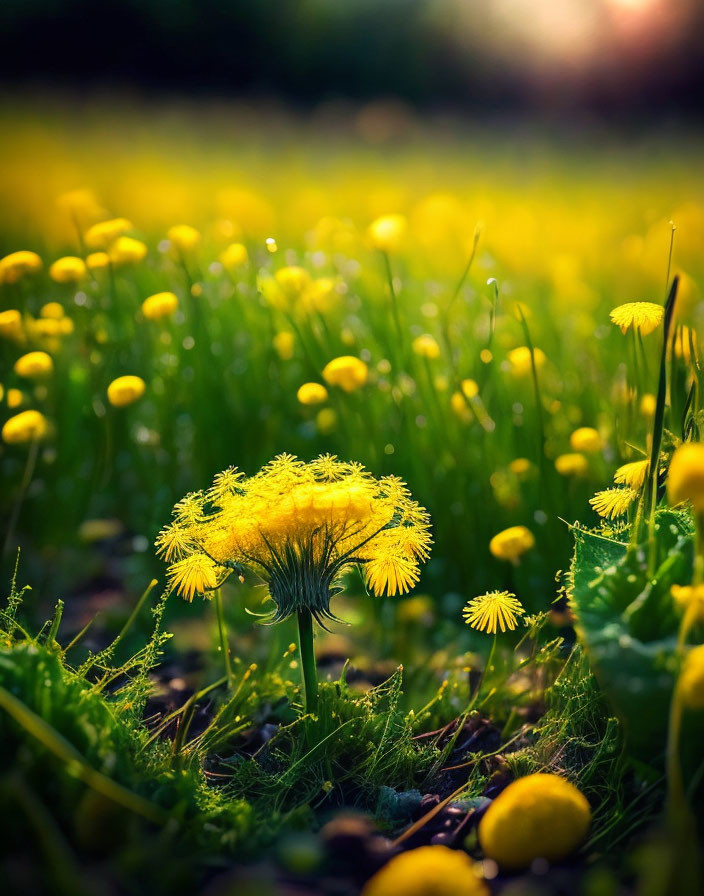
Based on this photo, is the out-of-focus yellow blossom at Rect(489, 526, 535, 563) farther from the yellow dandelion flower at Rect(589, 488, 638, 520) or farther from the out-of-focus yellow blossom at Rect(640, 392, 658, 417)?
the out-of-focus yellow blossom at Rect(640, 392, 658, 417)

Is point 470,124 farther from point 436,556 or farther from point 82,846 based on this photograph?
point 82,846

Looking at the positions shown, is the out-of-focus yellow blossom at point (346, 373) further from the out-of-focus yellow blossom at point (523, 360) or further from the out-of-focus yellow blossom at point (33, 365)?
the out-of-focus yellow blossom at point (33, 365)

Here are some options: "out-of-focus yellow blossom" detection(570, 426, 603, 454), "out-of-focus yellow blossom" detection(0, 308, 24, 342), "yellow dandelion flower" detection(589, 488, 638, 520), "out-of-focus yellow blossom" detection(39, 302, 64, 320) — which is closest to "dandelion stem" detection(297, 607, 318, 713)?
"yellow dandelion flower" detection(589, 488, 638, 520)

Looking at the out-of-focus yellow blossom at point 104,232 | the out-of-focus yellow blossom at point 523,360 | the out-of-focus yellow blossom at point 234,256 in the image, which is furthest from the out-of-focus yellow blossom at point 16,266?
the out-of-focus yellow blossom at point 523,360

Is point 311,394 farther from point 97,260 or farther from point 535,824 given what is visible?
point 535,824

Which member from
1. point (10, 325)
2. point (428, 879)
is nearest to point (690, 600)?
point (428, 879)

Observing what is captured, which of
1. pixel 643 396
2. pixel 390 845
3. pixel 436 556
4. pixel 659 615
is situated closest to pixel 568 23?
pixel 643 396
